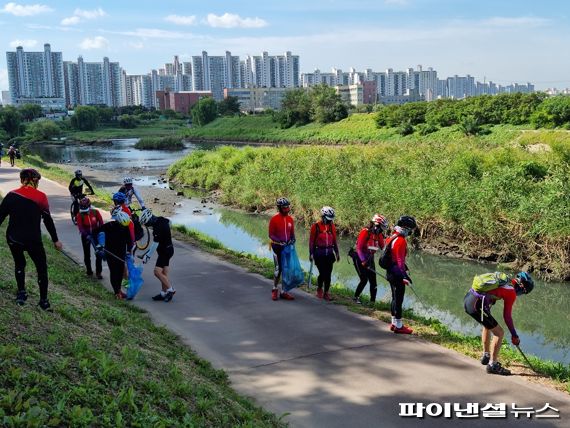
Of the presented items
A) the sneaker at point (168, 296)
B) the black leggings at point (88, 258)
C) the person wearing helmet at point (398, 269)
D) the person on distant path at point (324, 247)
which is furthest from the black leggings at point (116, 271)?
the person wearing helmet at point (398, 269)

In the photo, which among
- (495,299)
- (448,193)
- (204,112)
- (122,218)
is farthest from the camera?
(204,112)

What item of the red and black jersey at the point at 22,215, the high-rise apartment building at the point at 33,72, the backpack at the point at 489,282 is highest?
the high-rise apartment building at the point at 33,72

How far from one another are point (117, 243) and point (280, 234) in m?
2.80

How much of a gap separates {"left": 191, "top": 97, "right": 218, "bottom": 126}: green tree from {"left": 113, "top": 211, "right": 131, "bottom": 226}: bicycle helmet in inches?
3854

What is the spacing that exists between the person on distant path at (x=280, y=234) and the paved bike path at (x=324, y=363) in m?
0.25

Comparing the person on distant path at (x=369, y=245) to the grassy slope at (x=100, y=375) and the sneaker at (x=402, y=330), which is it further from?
the grassy slope at (x=100, y=375)

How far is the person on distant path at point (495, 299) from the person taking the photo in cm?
674

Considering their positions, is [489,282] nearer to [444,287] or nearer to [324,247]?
[324,247]

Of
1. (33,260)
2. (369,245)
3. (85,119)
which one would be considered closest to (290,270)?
(369,245)

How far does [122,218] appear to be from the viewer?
378 inches

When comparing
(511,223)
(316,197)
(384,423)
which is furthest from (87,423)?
(316,197)

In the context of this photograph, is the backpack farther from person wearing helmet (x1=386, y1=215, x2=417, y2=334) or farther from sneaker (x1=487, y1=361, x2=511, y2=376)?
person wearing helmet (x1=386, y1=215, x2=417, y2=334)

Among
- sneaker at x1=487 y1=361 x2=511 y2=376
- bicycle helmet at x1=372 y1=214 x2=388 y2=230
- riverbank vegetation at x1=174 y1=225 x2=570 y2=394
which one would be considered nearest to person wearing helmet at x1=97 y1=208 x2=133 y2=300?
riverbank vegetation at x1=174 y1=225 x2=570 y2=394

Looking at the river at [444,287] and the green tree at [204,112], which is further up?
the green tree at [204,112]
